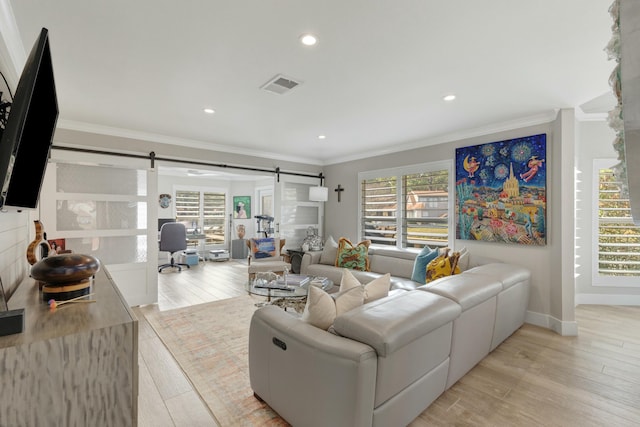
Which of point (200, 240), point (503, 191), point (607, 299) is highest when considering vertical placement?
point (503, 191)

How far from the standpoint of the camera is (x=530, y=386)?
7.33 feet

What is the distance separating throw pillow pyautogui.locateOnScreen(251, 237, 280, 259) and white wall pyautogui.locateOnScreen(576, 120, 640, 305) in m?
4.58

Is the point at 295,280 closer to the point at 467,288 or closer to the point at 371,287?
the point at 371,287

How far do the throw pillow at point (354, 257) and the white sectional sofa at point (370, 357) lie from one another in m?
2.20

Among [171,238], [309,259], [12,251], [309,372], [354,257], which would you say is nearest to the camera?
[309,372]

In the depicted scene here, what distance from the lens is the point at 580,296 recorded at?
13.6 ft

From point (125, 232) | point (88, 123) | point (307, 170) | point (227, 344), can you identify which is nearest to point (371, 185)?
point (307, 170)

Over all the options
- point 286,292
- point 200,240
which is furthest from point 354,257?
point 200,240

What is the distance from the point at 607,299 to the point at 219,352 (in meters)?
5.12

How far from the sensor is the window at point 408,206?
14.3 ft

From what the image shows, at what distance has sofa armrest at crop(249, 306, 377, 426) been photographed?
4.68 feet

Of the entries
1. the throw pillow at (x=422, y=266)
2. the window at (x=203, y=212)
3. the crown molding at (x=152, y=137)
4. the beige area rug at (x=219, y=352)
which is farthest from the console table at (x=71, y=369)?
the window at (x=203, y=212)

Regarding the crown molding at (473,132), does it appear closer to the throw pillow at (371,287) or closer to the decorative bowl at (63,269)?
the throw pillow at (371,287)

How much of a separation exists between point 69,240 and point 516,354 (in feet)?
16.8
